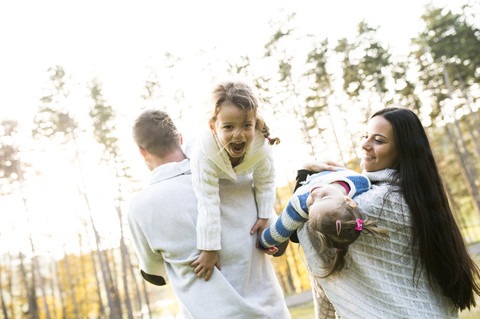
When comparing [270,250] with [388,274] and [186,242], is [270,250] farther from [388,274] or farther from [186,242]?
[388,274]

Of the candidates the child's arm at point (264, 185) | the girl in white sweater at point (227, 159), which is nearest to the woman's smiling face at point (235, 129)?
the girl in white sweater at point (227, 159)

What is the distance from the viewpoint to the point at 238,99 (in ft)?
7.83

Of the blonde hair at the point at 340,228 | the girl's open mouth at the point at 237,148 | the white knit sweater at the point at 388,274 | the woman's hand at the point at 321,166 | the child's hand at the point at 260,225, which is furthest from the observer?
the woman's hand at the point at 321,166

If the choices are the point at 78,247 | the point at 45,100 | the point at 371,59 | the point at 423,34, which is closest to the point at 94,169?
the point at 45,100

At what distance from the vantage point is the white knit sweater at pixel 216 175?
7.16 ft

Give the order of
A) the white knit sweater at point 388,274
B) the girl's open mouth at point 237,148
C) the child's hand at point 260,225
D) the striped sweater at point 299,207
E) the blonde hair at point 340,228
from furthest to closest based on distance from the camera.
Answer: the child's hand at point 260,225, the girl's open mouth at point 237,148, the striped sweater at point 299,207, the white knit sweater at point 388,274, the blonde hair at point 340,228

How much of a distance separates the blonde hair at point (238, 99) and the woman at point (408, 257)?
2.34 feet

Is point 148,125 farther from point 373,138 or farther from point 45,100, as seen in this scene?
point 45,100

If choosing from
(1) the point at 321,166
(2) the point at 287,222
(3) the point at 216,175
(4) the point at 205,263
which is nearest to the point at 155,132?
(3) the point at 216,175

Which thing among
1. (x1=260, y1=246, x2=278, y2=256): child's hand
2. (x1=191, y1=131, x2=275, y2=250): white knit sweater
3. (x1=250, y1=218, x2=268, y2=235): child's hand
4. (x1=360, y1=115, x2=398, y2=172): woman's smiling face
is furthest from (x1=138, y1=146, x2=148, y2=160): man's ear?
(x1=360, y1=115, x2=398, y2=172): woman's smiling face

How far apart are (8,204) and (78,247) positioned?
26.4 feet

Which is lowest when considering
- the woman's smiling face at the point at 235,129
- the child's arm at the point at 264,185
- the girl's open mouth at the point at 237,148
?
the child's arm at the point at 264,185

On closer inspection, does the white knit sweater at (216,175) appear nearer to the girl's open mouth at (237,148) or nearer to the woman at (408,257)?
the girl's open mouth at (237,148)

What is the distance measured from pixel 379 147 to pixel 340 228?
701 millimetres
